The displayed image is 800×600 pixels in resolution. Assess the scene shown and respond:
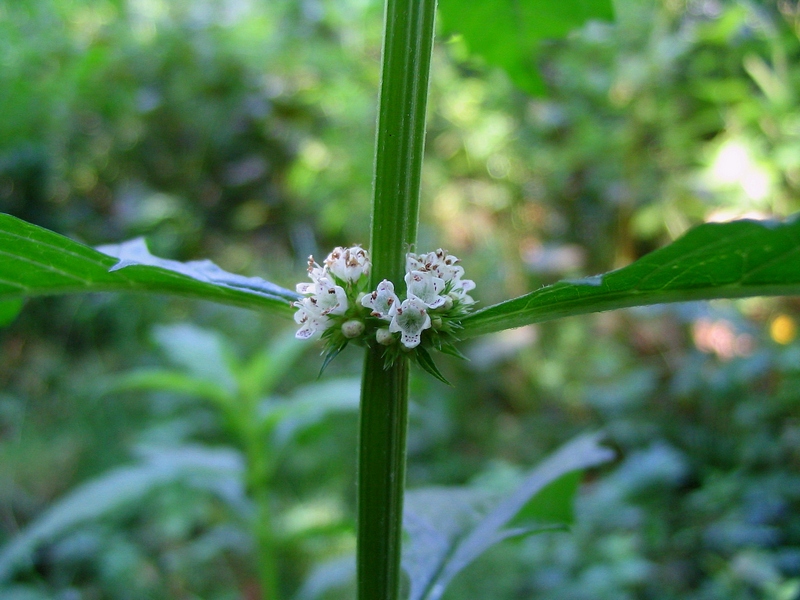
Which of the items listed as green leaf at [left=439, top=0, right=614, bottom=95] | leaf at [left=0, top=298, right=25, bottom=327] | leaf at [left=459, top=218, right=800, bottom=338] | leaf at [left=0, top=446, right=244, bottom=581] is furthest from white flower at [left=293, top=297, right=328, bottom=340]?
leaf at [left=0, top=446, right=244, bottom=581]

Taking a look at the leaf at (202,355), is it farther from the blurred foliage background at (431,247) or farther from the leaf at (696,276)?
the leaf at (696,276)

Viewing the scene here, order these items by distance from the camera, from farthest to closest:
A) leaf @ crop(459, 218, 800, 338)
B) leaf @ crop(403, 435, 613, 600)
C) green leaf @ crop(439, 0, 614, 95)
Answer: green leaf @ crop(439, 0, 614, 95), leaf @ crop(403, 435, 613, 600), leaf @ crop(459, 218, 800, 338)

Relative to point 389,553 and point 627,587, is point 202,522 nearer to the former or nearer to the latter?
point 627,587

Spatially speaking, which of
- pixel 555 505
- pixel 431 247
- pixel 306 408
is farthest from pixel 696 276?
pixel 431 247

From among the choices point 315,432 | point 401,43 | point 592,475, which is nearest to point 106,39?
point 315,432

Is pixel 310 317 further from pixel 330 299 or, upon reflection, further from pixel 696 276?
pixel 696 276

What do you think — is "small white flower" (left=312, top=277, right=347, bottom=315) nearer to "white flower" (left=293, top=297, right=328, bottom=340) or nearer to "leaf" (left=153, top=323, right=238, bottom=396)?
"white flower" (left=293, top=297, right=328, bottom=340)
